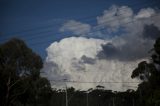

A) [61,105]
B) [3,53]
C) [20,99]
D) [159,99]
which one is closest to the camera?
[159,99]

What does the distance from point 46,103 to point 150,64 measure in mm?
22622

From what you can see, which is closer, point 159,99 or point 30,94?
point 159,99

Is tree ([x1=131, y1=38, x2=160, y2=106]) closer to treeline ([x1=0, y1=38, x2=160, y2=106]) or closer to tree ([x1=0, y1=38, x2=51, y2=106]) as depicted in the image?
treeline ([x1=0, y1=38, x2=160, y2=106])

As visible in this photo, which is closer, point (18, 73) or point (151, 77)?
point (18, 73)

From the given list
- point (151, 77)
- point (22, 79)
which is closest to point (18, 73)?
point (22, 79)

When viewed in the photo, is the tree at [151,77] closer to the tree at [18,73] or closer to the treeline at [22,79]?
the treeline at [22,79]

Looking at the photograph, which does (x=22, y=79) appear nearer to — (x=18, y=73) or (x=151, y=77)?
(x=18, y=73)

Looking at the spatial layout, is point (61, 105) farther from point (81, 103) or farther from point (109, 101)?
point (109, 101)

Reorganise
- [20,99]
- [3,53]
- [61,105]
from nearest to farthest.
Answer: [3,53], [20,99], [61,105]

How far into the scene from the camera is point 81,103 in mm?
137375

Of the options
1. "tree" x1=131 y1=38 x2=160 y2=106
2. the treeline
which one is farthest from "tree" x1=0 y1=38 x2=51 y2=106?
"tree" x1=131 y1=38 x2=160 y2=106

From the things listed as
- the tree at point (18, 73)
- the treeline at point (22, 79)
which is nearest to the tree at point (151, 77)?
the treeline at point (22, 79)

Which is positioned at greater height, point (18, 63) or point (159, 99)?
point (18, 63)

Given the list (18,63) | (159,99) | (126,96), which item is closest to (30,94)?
(18,63)
